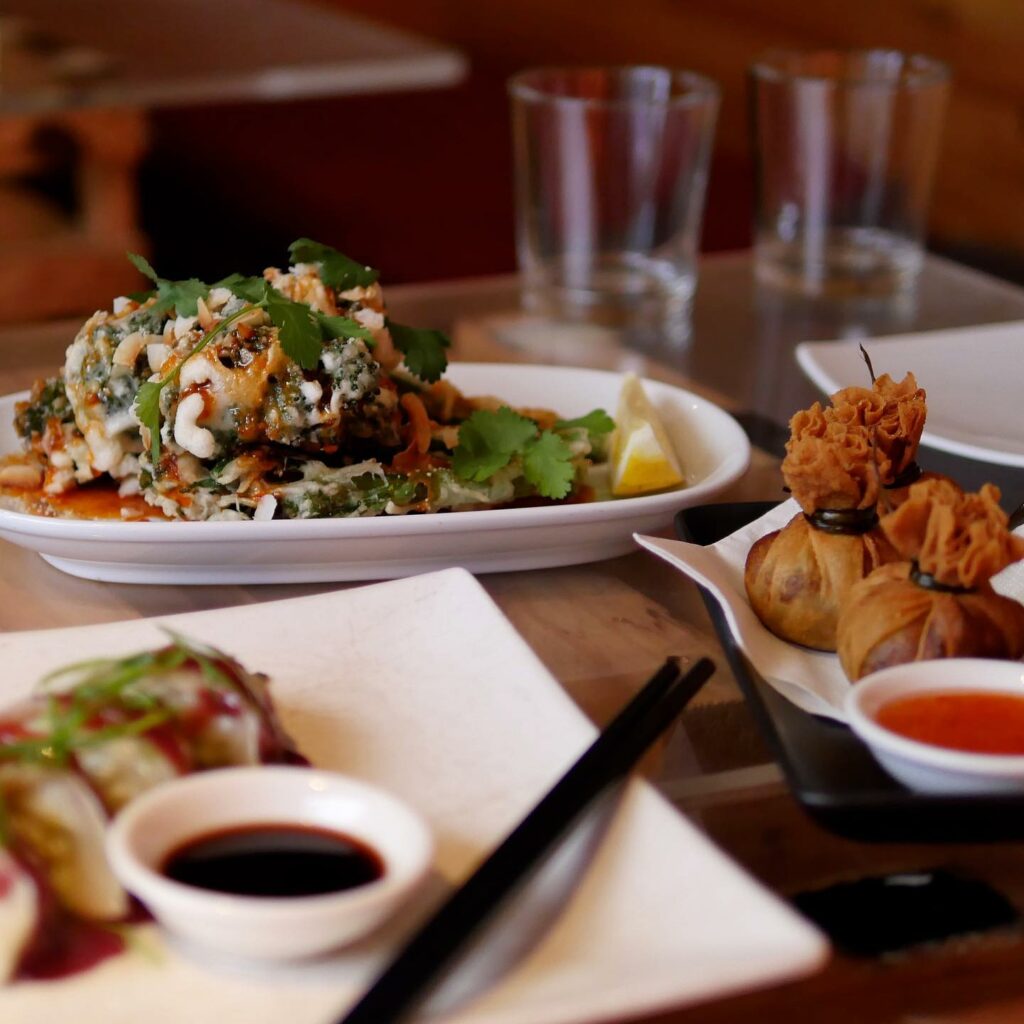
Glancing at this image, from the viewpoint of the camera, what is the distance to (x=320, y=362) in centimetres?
142

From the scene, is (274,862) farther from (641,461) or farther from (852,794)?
(641,461)

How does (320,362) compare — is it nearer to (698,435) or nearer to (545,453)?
(545,453)

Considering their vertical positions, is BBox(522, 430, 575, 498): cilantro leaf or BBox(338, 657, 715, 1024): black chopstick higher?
BBox(522, 430, 575, 498): cilantro leaf

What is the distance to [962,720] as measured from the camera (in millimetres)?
1033

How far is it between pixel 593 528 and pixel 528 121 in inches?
43.7

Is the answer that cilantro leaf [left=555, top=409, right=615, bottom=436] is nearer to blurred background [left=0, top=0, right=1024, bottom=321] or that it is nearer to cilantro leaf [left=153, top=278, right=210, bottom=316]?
cilantro leaf [left=153, top=278, right=210, bottom=316]

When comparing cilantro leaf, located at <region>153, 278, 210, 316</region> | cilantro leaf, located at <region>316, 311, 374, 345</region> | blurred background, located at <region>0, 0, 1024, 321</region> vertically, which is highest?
cilantro leaf, located at <region>153, 278, 210, 316</region>

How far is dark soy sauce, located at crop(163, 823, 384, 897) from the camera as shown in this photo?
0.86m

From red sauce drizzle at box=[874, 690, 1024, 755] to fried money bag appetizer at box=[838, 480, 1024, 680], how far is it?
0.17ft

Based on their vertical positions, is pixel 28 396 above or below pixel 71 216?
above

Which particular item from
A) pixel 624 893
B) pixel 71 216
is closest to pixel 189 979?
pixel 624 893

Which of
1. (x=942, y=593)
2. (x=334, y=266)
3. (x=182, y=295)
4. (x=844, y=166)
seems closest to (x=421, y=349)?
(x=334, y=266)

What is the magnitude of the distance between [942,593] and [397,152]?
3.72 meters

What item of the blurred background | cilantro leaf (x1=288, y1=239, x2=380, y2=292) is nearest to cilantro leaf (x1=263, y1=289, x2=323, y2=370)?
cilantro leaf (x1=288, y1=239, x2=380, y2=292)
